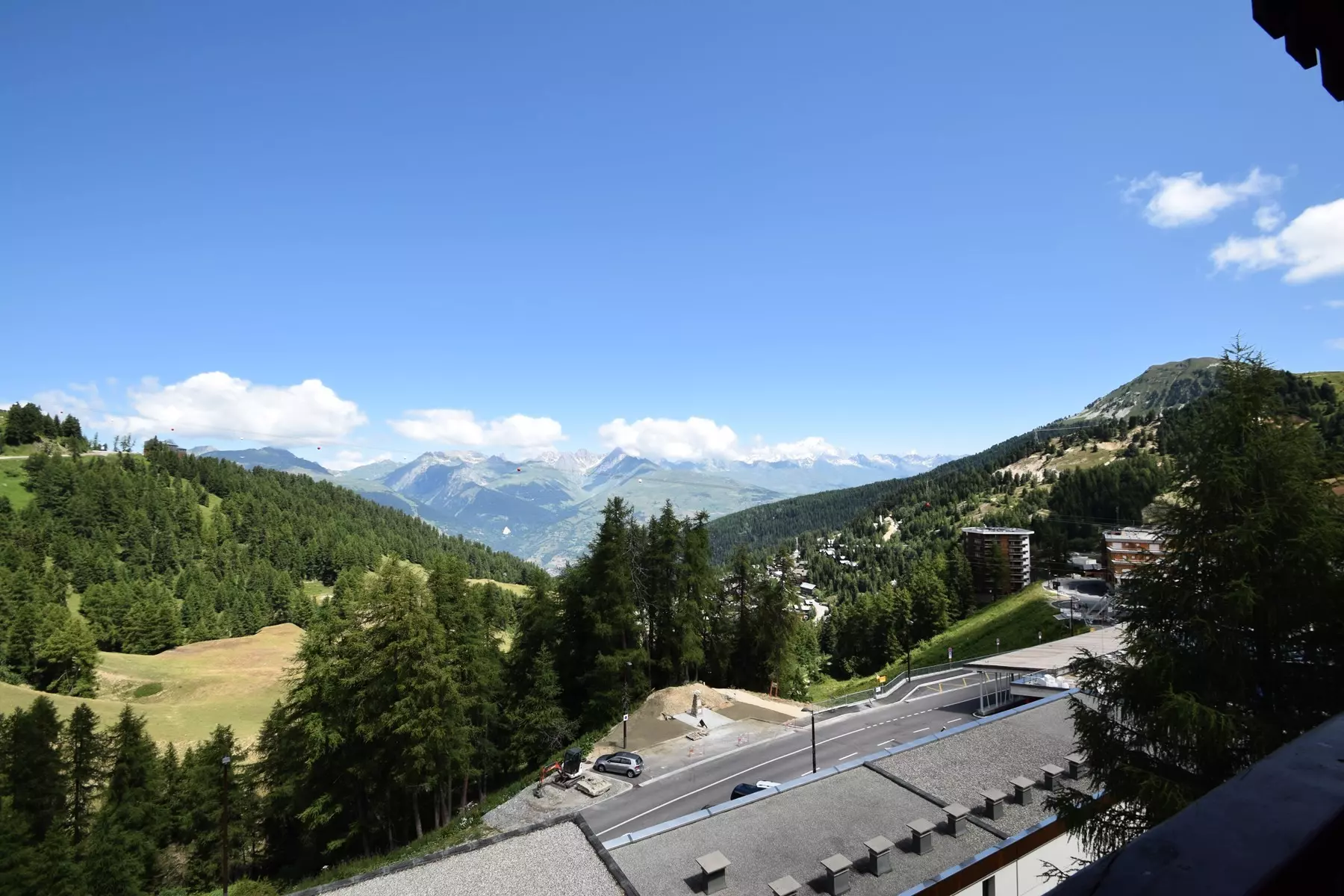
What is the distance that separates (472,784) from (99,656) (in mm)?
71024

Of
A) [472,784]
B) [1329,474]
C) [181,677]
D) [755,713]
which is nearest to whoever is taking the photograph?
[1329,474]

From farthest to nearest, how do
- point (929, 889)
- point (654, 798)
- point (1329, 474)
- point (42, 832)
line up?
1. point (42, 832)
2. point (654, 798)
3. point (929, 889)
4. point (1329, 474)

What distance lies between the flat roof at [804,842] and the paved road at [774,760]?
29.6 ft

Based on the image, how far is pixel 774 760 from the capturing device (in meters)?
35.4

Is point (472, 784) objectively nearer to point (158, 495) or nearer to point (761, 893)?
point (761, 893)

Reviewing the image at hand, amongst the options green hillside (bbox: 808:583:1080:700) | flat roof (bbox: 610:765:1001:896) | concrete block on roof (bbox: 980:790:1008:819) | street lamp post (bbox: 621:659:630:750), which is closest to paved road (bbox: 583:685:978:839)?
flat roof (bbox: 610:765:1001:896)

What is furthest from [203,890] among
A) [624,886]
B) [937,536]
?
[937,536]

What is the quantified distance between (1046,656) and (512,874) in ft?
158

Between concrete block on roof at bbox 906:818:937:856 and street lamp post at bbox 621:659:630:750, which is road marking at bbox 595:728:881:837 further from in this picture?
concrete block on roof at bbox 906:818:937:856

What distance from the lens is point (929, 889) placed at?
17375 millimetres

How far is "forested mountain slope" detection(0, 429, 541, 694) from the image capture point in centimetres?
8525

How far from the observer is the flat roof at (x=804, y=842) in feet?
60.8

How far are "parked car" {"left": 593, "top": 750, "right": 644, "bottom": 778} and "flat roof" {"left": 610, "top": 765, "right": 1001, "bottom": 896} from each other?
1489 cm

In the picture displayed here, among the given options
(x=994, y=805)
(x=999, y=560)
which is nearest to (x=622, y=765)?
(x=994, y=805)
